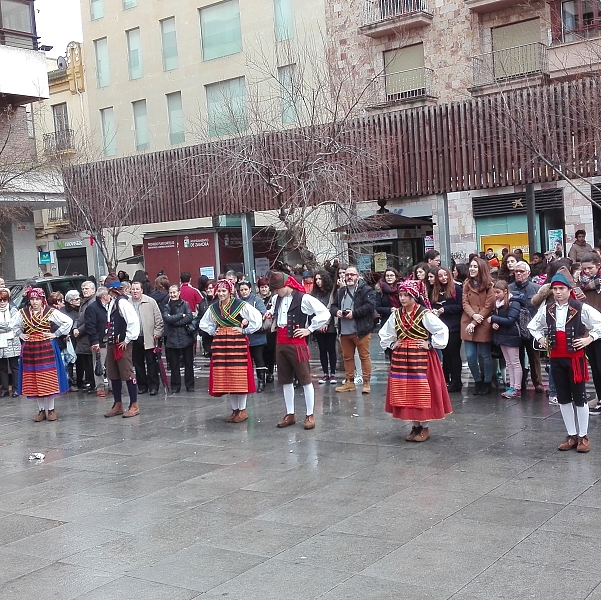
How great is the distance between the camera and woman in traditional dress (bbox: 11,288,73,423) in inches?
449

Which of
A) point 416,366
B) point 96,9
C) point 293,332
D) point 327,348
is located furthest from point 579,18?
point 96,9

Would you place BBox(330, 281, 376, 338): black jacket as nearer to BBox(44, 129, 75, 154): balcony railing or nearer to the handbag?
the handbag

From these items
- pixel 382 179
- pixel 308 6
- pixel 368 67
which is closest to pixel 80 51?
pixel 308 6

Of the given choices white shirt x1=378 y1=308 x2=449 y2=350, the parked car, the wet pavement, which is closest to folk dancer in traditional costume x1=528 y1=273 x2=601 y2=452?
the wet pavement

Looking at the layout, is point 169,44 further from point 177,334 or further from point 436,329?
point 436,329

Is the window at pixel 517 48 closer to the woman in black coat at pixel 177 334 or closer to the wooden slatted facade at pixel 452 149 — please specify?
the wooden slatted facade at pixel 452 149

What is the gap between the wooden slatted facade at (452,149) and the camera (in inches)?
591

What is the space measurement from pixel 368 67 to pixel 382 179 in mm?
12574

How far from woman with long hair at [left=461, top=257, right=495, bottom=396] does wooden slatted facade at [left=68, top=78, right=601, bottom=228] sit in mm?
4392

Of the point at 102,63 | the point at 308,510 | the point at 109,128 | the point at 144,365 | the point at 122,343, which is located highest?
the point at 102,63

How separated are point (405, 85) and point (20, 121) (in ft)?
41.2

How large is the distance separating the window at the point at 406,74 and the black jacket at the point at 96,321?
16.9 m

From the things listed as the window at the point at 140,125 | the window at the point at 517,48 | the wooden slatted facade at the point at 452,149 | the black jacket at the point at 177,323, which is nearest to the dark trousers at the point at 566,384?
the black jacket at the point at 177,323

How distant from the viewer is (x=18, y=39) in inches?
958
